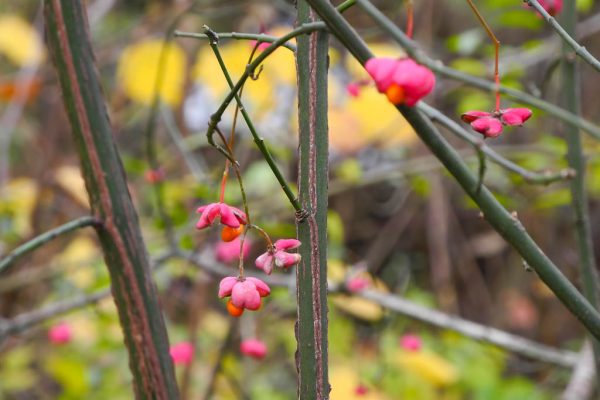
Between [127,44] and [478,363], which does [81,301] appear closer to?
[127,44]

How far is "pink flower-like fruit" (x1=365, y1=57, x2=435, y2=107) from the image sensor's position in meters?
0.42

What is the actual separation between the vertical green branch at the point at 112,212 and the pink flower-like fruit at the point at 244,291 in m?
0.17

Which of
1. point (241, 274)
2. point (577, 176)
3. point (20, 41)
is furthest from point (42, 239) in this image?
point (20, 41)

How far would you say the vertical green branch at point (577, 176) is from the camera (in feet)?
2.64

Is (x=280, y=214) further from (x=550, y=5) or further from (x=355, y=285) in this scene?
(x=550, y=5)

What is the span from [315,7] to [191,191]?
4.30ft

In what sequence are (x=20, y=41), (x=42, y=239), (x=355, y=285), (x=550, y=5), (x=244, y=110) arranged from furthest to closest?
(x=20, y=41) < (x=355, y=285) < (x=550, y=5) < (x=42, y=239) < (x=244, y=110)

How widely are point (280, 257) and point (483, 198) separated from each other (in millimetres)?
149

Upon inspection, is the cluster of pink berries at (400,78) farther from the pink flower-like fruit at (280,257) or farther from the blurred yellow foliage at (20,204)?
the blurred yellow foliage at (20,204)

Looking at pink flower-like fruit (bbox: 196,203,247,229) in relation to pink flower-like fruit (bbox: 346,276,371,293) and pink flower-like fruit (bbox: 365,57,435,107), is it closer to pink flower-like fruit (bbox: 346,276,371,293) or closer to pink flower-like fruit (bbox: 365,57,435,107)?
pink flower-like fruit (bbox: 365,57,435,107)

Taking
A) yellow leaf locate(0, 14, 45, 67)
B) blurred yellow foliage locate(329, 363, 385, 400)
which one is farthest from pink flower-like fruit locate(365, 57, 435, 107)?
yellow leaf locate(0, 14, 45, 67)

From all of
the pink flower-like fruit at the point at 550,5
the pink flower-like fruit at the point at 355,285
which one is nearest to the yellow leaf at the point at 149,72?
the pink flower-like fruit at the point at 355,285

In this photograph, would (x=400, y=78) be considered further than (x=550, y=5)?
No

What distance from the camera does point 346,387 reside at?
1.98 meters
